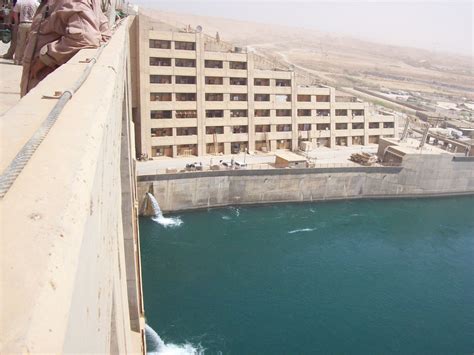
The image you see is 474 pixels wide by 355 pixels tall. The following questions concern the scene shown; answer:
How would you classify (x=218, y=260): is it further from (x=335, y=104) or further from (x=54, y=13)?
(x=335, y=104)

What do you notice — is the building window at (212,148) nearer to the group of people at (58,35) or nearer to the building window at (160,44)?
the building window at (160,44)

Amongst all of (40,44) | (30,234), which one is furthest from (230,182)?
(30,234)

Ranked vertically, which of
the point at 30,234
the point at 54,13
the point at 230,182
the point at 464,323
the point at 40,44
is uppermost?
the point at 54,13

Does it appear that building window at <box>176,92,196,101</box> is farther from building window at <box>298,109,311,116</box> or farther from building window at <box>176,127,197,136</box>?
building window at <box>298,109,311,116</box>

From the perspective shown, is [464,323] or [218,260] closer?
[464,323]

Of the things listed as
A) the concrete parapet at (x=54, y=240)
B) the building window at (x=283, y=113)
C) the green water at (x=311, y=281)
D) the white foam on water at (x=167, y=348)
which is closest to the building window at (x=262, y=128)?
the building window at (x=283, y=113)

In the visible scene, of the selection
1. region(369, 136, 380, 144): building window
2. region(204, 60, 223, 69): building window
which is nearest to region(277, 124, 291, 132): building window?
region(204, 60, 223, 69): building window
